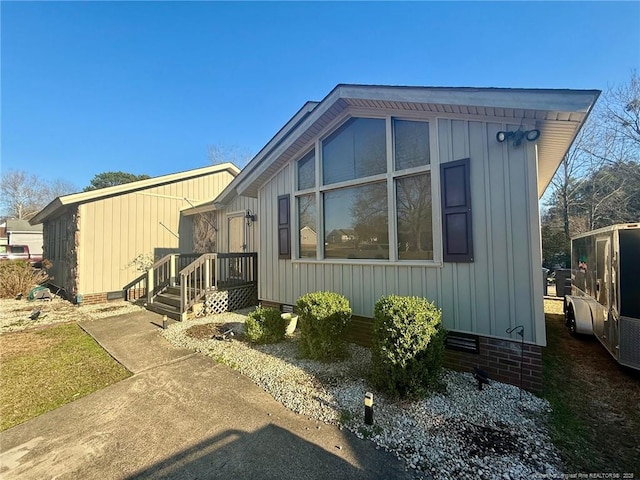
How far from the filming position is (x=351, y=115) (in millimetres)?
5305

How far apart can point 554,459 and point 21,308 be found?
13324 mm

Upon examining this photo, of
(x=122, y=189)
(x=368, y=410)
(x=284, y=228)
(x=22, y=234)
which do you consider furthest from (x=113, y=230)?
(x=22, y=234)

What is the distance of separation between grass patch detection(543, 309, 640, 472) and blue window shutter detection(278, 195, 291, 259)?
16.5 feet

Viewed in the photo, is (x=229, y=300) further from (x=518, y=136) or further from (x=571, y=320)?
(x=571, y=320)

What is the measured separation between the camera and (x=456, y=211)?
3.99 m

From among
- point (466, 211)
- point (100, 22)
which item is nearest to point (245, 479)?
point (466, 211)

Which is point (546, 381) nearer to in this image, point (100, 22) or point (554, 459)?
point (554, 459)

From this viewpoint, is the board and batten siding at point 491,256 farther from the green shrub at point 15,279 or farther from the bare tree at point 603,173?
the bare tree at point 603,173

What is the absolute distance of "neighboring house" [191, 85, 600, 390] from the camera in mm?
3547

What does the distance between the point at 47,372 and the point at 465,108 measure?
7.61 meters

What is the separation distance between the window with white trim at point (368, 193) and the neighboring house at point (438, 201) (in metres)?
0.02

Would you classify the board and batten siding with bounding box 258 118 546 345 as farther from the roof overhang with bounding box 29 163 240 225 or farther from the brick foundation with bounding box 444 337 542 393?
the roof overhang with bounding box 29 163 240 225

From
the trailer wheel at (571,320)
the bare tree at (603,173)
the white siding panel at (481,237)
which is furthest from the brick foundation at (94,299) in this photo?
the bare tree at (603,173)

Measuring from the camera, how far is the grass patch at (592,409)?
2.37 m
